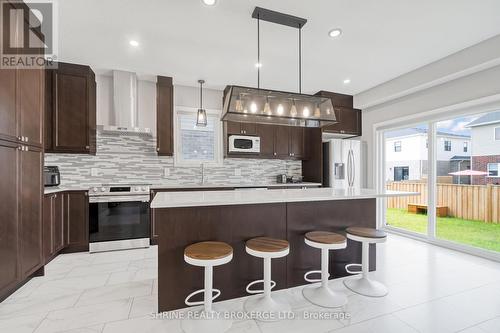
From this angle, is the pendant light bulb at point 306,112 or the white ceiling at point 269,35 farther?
the pendant light bulb at point 306,112

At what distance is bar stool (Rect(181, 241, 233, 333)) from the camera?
163 cm

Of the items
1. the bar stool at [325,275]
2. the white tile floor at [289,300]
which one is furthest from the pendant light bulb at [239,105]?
the white tile floor at [289,300]

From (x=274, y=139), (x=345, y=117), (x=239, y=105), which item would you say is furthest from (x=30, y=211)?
(x=345, y=117)

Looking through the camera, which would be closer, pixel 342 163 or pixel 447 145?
pixel 447 145

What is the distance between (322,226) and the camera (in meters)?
2.49

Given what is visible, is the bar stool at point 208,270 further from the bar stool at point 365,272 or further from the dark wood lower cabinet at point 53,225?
the dark wood lower cabinet at point 53,225

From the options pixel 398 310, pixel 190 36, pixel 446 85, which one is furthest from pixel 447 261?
pixel 190 36

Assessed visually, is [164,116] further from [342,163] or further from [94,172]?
[342,163]

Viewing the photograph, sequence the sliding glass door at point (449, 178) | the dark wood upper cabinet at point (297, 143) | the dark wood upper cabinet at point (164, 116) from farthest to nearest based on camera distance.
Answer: the dark wood upper cabinet at point (297, 143), the dark wood upper cabinet at point (164, 116), the sliding glass door at point (449, 178)

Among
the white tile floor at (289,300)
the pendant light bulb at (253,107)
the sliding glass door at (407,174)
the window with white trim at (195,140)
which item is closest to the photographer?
the white tile floor at (289,300)

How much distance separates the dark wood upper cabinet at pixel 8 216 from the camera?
198cm

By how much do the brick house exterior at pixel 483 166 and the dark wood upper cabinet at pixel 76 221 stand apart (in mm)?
5778

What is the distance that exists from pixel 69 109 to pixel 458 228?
6.31 m

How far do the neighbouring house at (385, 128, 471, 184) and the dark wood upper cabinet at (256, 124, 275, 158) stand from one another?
2370mm
